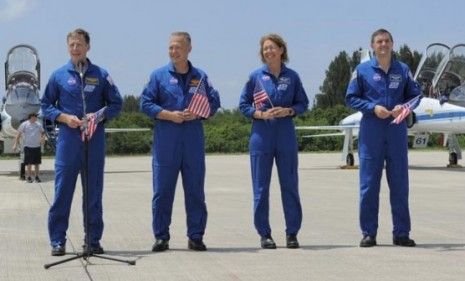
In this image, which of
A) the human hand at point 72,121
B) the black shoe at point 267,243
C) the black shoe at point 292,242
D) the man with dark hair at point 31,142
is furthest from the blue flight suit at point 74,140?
the man with dark hair at point 31,142

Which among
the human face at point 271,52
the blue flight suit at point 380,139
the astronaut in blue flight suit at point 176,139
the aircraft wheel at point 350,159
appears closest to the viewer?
the astronaut in blue flight suit at point 176,139

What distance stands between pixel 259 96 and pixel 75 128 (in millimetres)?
1843

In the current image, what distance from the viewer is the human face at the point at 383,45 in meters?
7.79

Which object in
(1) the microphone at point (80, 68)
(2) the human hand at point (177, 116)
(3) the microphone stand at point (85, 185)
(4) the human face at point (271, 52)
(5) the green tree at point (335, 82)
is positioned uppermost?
(5) the green tree at point (335, 82)

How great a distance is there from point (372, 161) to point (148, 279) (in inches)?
113

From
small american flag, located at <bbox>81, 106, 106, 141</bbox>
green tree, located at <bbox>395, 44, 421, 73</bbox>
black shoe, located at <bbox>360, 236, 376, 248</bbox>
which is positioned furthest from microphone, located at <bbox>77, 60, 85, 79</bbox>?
green tree, located at <bbox>395, 44, 421, 73</bbox>

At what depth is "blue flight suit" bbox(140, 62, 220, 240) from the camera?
7.48 m

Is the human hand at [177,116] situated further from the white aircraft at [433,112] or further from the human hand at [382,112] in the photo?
the white aircraft at [433,112]

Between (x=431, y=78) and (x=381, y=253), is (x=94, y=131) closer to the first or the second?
(x=381, y=253)

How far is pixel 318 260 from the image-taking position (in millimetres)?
7000

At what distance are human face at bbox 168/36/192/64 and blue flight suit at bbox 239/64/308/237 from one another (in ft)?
2.55

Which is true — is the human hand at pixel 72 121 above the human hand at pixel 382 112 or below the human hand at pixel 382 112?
below

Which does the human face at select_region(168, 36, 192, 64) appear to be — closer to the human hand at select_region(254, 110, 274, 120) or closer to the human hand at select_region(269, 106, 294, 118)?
the human hand at select_region(254, 110, 274, 120)

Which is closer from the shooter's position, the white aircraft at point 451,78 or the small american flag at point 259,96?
the small american flag at point 259,96
